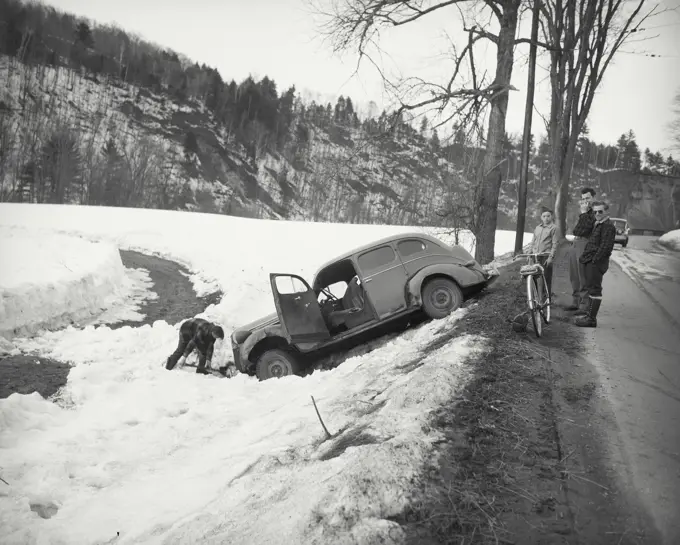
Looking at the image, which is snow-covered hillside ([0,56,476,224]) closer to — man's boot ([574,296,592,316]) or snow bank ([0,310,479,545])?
man's boot ([574,296,592,316])

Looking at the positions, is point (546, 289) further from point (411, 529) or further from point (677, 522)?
point (411, 529)

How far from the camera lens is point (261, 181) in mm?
99312

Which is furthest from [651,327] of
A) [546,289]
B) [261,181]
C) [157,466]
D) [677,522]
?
[261,181]

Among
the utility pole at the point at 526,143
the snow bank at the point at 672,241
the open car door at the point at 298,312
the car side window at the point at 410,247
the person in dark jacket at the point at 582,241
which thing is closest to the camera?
the person in dark jacket at the point at 582,241

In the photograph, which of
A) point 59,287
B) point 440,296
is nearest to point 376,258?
point 440,296

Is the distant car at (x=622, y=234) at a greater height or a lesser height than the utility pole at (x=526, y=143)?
lesser

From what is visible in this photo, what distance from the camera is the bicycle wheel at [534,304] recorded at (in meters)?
6.02

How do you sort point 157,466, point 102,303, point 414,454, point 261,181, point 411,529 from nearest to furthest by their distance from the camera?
point 411,529
point 414,454
point 157,466
point 102,303
point 261,181

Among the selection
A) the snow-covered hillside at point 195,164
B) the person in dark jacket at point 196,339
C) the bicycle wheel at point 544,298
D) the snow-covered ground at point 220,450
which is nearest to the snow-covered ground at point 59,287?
the snow-covered ground at point 220,450

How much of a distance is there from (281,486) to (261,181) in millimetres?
100012

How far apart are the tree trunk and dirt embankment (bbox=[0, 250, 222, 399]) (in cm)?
897

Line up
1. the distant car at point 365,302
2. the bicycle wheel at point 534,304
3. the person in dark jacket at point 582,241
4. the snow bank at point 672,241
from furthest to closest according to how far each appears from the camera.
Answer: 1. the snow bank at point 672,241
2. the distant car at point 365,302
3. the person in dark jacket at point 582,241
4. the bicycle wheel at point 534,304

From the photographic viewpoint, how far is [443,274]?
7891 mm

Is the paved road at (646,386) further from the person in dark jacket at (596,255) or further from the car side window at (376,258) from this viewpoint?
the car side window at (376,258)
